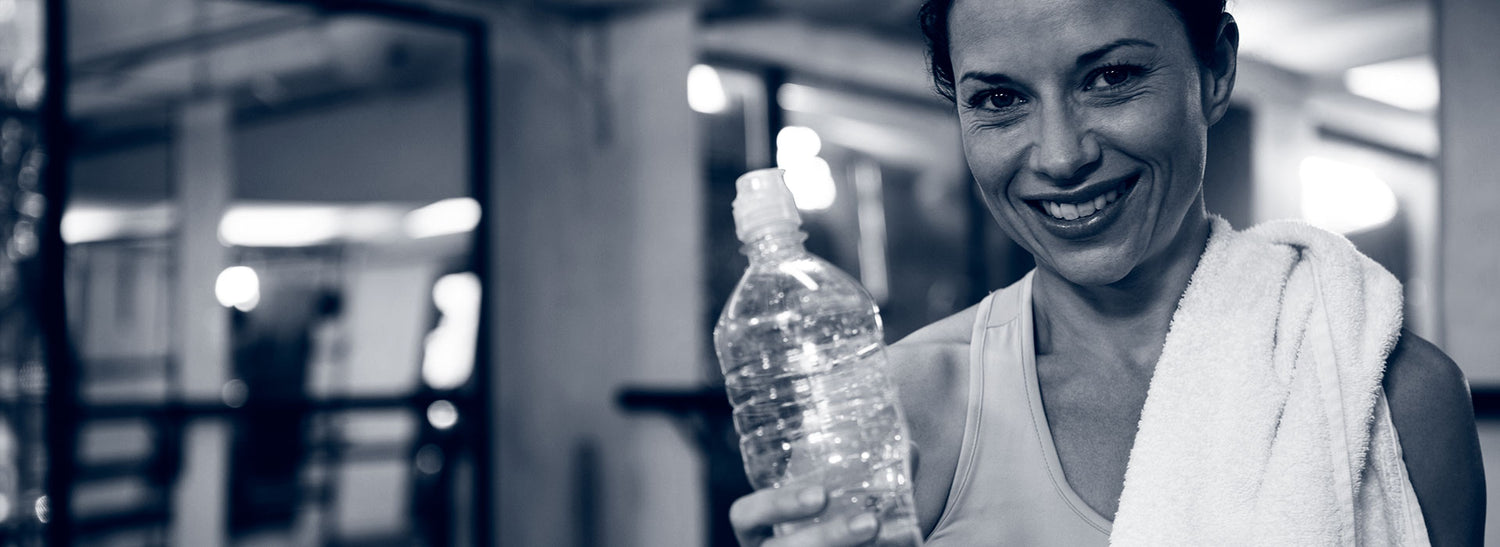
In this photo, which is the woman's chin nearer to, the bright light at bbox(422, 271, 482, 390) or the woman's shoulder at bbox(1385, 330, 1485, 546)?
the woman's shoulder at bbox(1385, 330, 1485, 546)

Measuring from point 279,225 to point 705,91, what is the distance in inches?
58.9

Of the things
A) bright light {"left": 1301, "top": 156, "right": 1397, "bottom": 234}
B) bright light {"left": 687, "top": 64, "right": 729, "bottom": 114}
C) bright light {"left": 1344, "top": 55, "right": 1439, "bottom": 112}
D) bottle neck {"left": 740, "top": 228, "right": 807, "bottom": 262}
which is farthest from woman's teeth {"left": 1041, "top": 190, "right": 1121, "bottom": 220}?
bright light {"left": 687, "top": 64, "right": 729, "bottom": 114}

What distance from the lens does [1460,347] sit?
2627mm

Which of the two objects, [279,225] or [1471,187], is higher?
[279,225]

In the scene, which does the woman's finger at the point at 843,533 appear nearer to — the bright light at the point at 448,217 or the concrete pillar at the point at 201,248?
the concrete pillar at the point at 201,248

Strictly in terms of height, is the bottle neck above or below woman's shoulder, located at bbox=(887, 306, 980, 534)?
above

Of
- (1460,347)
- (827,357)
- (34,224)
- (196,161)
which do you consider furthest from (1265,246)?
(196,161)

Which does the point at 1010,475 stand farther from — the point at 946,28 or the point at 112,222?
the point at 112,222

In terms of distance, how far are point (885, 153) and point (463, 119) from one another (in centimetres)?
184

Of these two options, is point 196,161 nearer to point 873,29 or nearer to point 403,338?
point 403,338

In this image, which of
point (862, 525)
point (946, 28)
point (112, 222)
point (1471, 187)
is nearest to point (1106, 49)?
point (946, 28)

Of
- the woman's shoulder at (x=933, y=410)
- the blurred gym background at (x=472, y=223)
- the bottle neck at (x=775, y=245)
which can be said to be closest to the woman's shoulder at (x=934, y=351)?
the woman's shoulder at (x=933, y=410)

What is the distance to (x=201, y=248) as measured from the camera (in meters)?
3.26

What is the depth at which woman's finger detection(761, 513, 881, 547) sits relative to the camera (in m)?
0.68
